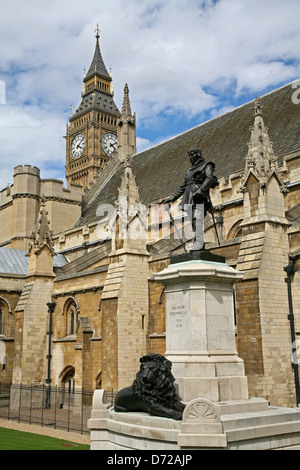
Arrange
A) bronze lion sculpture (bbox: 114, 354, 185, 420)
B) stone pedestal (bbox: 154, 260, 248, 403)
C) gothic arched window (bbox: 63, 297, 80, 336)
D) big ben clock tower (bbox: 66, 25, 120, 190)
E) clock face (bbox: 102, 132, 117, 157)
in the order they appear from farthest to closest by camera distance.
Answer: clock face (bbox: 102, 132, 117, 157)
big ben clock tower (bbox: 66, 25, 120, 190)
gothic arched window (bbox: 63, 297, 80, 336)
stone pedestal (bbox: 154, 260, 248, 403)
bronze lion sculpture (bbox: 114, 354, 185, 420)

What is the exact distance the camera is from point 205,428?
21.5 feet

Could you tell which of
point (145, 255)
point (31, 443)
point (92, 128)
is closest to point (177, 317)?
point (31, 443)

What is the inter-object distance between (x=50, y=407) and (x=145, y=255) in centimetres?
983

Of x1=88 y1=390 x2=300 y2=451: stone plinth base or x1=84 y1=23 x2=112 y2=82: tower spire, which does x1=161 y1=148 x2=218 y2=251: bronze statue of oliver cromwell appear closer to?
x1=88 y1=390 x2=300 y2=451: stone plinth base

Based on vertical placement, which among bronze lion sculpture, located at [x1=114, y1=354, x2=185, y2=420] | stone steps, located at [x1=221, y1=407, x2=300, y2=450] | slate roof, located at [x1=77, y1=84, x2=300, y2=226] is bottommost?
stone steps, located at [x1=221, y1=407, x2=300, y2=450]

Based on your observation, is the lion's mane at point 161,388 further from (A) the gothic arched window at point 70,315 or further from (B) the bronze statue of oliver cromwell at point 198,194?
(A) the gothic arched window at point 70,315

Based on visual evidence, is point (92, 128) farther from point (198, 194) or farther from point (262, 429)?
point (262, 429)

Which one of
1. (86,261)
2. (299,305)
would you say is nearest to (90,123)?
(86,261)

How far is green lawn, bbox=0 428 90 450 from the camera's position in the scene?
1367 cm

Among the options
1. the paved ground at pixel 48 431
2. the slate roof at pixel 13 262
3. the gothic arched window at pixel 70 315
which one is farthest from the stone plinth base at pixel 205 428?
the slate roof at pixel 13 262

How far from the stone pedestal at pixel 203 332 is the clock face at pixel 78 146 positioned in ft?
264

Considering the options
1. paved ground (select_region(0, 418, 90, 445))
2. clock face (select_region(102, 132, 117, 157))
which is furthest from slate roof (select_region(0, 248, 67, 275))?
clock face (select_region(102, 132, 117, 157))

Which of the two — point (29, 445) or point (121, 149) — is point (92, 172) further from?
point (29, 445)
